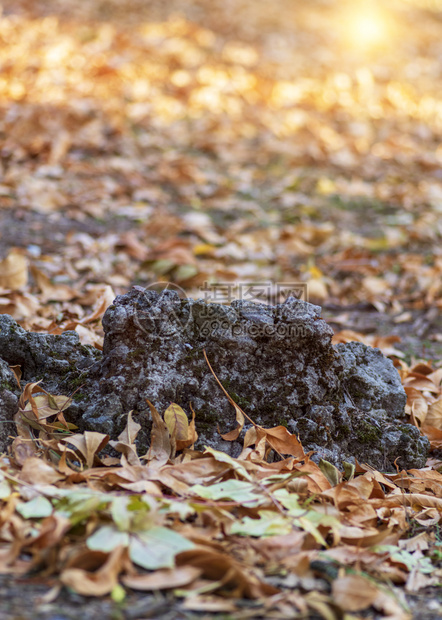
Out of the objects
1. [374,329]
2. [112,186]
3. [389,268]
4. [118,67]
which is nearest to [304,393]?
[374,329]

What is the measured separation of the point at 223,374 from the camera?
1598mm

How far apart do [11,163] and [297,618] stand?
3.79 m

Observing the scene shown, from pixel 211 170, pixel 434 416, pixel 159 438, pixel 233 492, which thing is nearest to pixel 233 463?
pixel 233 492

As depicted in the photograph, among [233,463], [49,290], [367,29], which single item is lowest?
[233,463]

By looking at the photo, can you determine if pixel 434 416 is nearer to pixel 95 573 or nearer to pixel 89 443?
pixel 89 443

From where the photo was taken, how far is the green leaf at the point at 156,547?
3.49 feet

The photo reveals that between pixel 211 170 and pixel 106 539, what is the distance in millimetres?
4074

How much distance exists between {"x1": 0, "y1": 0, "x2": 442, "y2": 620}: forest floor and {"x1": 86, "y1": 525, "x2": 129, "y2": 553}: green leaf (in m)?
0.10

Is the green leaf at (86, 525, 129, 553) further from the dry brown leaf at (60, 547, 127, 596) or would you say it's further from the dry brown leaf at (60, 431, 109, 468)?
the dry brown leaf at (60, 431, 109, 468)

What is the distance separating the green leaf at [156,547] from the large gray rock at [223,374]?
1.32 feet

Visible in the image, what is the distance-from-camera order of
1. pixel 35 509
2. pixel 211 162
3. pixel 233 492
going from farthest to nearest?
pixel 211 162 → pixel 233 492 → pixel 35 509

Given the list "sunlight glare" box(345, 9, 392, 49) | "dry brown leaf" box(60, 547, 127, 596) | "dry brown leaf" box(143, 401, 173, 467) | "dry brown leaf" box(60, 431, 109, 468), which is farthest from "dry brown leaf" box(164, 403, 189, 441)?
"sunlight glare" box(345, 9, 392, 49)

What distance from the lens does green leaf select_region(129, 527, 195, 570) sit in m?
1.06

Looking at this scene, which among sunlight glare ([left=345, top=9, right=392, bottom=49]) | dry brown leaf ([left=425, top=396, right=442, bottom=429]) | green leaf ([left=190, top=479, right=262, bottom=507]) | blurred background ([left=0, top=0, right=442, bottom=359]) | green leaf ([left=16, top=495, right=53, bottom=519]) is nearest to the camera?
green leaf ([left=16, top=495, right=53, bottom=519])
